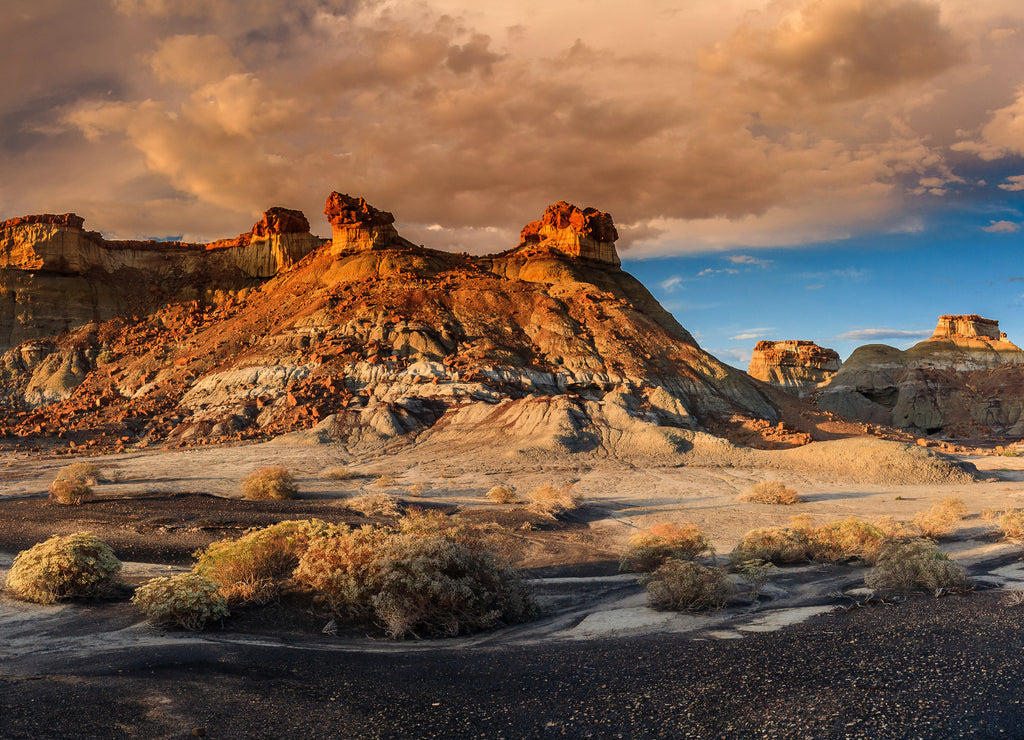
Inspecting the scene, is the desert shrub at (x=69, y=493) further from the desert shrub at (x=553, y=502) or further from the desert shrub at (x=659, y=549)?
the desert shrub at (x=659, y=549)

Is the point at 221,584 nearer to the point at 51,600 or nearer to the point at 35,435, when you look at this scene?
the point at 51,600

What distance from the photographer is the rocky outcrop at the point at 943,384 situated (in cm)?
7731

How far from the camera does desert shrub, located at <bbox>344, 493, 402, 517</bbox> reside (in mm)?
21188

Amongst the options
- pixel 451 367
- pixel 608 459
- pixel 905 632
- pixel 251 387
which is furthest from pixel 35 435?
pixel 905 632

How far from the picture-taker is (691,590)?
11086mm

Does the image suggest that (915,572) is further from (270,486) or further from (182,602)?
(270,486)

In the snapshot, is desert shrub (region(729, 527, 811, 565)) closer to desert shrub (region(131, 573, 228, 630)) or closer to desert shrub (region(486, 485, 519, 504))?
desert shrub (region(131, 573, 228, 630))

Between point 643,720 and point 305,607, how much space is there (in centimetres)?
642

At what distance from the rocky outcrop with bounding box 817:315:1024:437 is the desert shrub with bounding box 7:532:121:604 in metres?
80.4

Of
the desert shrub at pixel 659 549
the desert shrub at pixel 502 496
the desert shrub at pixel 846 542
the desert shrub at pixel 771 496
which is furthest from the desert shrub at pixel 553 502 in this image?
the desert shrub at pixel 846 542

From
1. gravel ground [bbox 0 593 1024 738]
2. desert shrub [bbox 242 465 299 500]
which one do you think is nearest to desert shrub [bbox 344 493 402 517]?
desert shrub [bbox 242 465 299 500]

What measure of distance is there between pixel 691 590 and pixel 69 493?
64.0 feet

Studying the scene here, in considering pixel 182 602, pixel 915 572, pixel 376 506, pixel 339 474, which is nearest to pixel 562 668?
pixel 182 602

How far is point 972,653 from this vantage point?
24.0 feet
